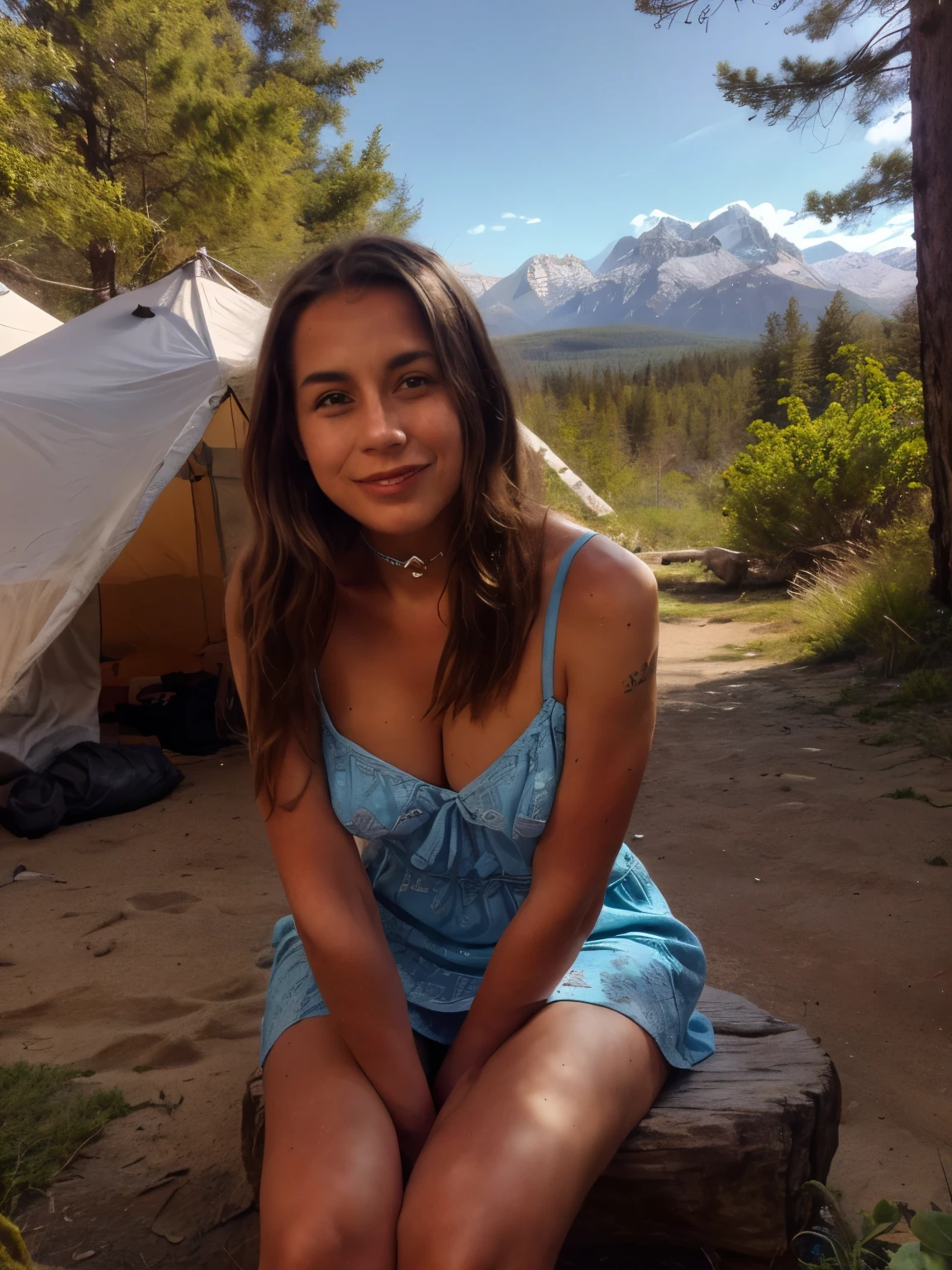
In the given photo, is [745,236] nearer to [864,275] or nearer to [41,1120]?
[864,275]

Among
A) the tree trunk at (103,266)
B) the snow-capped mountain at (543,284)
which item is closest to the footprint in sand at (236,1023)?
the tree trunk at (103,266)

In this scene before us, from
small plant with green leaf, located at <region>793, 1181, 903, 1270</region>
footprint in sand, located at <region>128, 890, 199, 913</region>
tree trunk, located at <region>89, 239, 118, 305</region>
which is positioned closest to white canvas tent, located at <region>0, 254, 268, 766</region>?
footprint in sand, located at <region>128, 890, 199, 913</region>

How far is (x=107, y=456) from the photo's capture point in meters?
3.70

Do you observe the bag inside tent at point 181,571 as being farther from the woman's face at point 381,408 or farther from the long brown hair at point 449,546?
the woman's face at point 381,408

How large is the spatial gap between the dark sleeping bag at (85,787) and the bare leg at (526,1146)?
277 centimetres

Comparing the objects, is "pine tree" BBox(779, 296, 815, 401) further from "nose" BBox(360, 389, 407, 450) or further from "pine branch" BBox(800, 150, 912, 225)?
"nose" BBox(360, 389, 407, 450)

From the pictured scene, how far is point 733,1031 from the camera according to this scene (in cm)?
144

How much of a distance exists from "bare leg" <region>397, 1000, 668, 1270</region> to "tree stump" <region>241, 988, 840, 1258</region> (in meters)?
0.07

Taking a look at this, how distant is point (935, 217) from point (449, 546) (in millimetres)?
4226

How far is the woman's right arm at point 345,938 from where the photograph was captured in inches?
45.3

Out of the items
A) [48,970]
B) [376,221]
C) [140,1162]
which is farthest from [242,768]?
[376,221]

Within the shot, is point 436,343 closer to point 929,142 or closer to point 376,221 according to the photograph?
point 929,142

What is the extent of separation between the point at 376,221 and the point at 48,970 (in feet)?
46.7

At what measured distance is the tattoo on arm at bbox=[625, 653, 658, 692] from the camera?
48.1 inches
